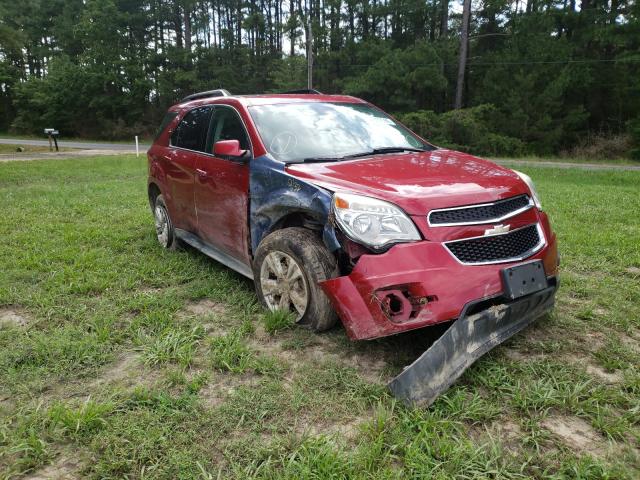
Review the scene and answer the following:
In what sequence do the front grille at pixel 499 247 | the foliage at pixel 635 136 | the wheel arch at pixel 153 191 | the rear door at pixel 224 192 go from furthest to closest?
the foliage at pixel 635 136 < the wheel arch at pixel 153 191 < the rear door at pixel 224 192 < the front grille at pixel 499 247

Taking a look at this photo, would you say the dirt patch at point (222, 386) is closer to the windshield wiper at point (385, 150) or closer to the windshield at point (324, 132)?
the windshield at point (324, 132)

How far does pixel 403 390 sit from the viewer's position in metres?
2.49

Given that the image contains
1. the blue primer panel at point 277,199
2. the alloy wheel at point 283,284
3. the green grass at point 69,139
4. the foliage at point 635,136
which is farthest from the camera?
the green grass at point 69,139

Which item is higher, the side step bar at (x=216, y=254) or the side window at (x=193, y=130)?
the side window at (x=193, y=130)

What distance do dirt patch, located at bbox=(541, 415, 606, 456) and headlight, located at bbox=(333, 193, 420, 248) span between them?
112 centimetres

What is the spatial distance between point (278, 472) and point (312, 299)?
1.22m

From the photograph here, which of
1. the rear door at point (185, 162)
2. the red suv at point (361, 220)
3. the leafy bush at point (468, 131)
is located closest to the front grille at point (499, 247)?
the red suv at point (361, 220)

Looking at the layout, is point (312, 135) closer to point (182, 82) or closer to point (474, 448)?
point (474, 448)

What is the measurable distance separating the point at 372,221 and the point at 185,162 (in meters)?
2.57

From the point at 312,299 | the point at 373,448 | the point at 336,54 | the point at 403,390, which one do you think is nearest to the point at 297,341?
the point at 312,299

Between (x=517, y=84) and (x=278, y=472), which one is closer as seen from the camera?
(x=278, y=472)

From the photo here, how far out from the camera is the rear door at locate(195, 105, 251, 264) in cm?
380

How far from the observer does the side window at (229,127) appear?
3.91 metres

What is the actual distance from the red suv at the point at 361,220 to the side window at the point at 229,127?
1 cm
